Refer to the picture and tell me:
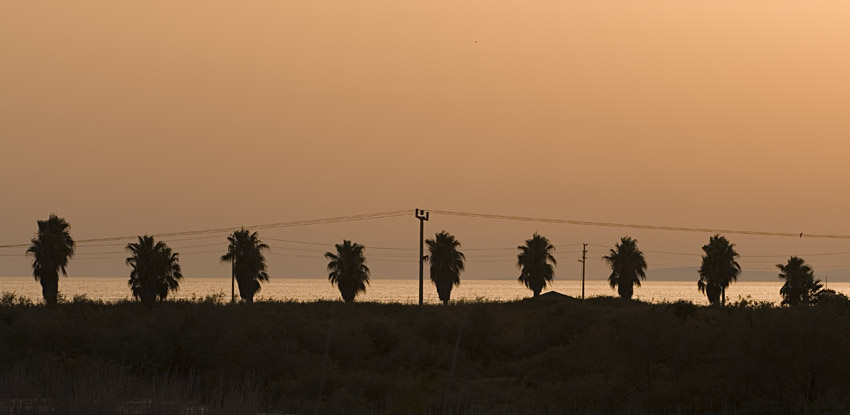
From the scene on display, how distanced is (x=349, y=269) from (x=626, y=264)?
28.2 metres

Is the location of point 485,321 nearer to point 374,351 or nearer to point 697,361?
point 374,351

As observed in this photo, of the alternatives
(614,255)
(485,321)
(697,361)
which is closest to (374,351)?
(485,321)

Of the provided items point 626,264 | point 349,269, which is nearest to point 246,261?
point 349,269

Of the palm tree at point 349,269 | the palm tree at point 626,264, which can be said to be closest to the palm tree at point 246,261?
the palm tree at point 349,269

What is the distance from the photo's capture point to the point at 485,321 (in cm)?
4262

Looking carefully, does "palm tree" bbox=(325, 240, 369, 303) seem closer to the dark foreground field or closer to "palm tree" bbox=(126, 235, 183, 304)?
"palm tree" bbox=(126, 235, 183, 304)

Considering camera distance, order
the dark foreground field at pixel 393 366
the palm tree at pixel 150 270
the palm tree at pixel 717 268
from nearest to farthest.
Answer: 1. the dark foreground field at pixel 393 366
2. the palm tree at pixel 150 270
3. the palm tree at pixel 717 268

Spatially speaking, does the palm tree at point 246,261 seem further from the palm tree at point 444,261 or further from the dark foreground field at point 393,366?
the dark foreground field at point 393,366

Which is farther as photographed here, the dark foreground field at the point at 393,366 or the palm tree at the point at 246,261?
the palm tree at the point at 246,261

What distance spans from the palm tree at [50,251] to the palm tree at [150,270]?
6793 millimetres

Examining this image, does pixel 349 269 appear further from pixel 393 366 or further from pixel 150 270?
pixel 393 366

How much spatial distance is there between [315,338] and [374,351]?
235cm

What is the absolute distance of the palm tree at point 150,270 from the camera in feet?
265

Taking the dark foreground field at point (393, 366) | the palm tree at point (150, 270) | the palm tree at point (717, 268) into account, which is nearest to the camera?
the dark foreground field at point (393, 366)
